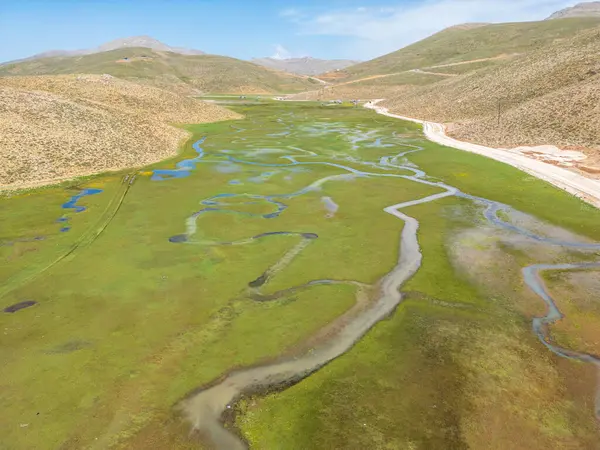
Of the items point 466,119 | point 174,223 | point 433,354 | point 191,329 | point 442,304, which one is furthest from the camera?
point 466,119

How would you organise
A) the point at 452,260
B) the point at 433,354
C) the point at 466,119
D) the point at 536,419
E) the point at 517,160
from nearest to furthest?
the point at 536,419 < the point at 433,354 < the point at 452,260 < the point at 517,160 < the point at 466,119

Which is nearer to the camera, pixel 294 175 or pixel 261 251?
pixel 261 251

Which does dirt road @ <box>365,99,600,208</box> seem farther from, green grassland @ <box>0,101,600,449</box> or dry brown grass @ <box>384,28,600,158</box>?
dry brown grass @ <box>384,28,600,158</box>

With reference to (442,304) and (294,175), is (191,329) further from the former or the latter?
(294,175)

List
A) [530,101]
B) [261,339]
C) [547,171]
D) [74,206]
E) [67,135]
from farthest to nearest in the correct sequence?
[530,101] < [67,135] < [547,171] < [74,206] < [261,339]

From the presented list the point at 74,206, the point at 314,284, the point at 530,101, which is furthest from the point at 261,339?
the point at 530,101

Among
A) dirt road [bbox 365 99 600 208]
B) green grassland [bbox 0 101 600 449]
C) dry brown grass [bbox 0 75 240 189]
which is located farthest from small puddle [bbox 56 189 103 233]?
dirt road [bbox 365 99 600 208]

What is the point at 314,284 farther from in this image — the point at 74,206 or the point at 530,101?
the point at 530,101

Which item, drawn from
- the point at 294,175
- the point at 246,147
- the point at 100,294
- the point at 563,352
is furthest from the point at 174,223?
the point at 246,147
